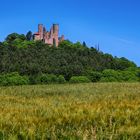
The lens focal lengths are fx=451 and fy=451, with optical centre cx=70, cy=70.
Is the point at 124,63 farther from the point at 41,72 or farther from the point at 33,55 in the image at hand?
the point at 41,72

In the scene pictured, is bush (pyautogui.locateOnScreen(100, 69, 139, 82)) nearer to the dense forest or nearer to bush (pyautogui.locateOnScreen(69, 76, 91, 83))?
the dense forest

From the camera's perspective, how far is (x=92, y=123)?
907 centimetres

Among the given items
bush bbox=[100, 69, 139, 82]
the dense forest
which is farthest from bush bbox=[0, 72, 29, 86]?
bush bbox=[100, 69, 139, 82]

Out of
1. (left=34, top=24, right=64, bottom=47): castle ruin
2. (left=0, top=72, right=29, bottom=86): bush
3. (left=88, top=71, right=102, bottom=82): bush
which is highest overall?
(left=34, top=24, right=64, bottom=47): castle ruin

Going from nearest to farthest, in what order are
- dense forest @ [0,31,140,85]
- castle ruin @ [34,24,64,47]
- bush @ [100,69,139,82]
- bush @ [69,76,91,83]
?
1. bush @ [69,76,91,83]
2. dense forest @ [0,31,140,85]
3. bush @ [100,69,139,82]
4. castle ruin @ [34,24,64,47]

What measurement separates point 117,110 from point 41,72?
3565 inches

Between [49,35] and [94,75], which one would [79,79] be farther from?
[49,35]

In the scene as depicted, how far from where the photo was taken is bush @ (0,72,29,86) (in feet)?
301

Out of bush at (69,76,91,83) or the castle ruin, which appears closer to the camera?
bush at (69,76,91,83)

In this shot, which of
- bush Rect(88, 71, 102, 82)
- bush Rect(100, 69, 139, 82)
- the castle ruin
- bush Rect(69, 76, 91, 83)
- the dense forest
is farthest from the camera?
the castle ruin

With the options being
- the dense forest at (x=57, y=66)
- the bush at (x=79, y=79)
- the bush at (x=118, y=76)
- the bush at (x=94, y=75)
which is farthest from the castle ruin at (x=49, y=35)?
the bush at (x=79, y=79)

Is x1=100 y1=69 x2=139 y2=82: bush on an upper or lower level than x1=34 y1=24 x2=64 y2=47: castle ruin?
lower

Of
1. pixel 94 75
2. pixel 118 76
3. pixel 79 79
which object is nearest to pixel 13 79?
pixel 79 79

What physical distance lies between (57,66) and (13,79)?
54.2 feet
